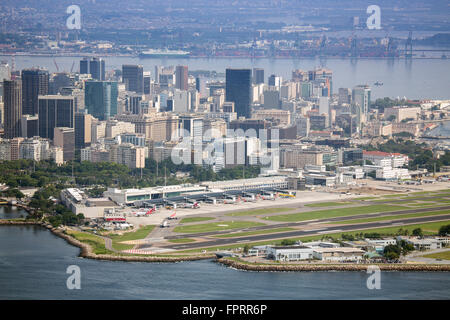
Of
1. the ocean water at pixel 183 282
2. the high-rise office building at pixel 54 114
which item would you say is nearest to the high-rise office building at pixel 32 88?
the high-rise office building at pixel 54 114

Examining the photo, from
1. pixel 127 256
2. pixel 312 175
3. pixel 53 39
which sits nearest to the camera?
pixel 127 256

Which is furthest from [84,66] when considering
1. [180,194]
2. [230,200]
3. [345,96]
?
[230,200]

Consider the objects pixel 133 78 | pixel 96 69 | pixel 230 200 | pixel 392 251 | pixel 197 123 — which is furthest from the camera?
pixel 96 69

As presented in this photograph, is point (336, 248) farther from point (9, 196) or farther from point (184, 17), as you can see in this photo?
point (184, 17)

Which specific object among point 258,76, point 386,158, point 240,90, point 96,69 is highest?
point 96,69

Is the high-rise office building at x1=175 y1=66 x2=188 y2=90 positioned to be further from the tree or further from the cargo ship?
the tree

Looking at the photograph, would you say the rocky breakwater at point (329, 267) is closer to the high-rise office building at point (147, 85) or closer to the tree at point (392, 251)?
the tree at point (392, 251)

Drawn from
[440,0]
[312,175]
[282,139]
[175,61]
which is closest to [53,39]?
[175,61]

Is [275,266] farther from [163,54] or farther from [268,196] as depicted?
[163,54]

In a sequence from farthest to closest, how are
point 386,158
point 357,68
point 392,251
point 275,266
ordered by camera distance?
point 357,68 → point 386,158 → point 392,251 → point 275,266
